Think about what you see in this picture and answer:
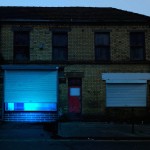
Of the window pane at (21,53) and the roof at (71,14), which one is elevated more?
the roof at (71,14)

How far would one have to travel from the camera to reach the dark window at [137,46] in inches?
979

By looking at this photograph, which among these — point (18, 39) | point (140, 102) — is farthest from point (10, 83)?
point (140, 102)

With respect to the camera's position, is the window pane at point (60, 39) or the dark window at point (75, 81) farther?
the window pane at point (60, 39)

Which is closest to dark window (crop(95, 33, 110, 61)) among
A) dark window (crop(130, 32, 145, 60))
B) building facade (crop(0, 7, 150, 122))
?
building facade (crop(0, 7, 150, 122))

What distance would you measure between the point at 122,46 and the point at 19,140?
472 inches

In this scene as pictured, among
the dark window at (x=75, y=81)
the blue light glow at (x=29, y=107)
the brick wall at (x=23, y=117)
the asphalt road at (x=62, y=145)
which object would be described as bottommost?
the asphalt road at (x=62, y=145)

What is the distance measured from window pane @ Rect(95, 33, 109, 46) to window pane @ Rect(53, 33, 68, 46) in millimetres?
2013

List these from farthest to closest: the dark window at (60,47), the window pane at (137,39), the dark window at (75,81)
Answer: the window pane at (137,39)
the dark window at (60,47)
the dark window at (75,81)

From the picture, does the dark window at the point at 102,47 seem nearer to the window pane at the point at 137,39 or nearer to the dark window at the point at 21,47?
the window pane at the point at 137,39

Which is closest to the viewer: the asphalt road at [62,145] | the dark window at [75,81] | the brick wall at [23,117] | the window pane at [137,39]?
the asphalt road at [62,145]

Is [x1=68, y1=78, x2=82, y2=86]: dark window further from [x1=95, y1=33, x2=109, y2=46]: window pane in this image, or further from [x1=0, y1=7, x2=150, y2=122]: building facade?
[x1=95, y1=33, x2=109, y2=46]: window pane

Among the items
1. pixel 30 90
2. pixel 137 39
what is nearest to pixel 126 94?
pixel 137 39

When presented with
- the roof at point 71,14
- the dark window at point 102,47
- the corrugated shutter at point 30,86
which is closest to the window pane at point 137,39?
the roof at point 71,14

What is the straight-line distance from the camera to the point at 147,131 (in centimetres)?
1844
